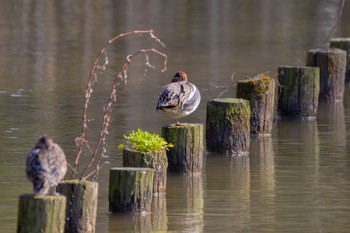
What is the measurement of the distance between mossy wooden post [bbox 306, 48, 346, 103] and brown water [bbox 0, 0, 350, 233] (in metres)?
0.32

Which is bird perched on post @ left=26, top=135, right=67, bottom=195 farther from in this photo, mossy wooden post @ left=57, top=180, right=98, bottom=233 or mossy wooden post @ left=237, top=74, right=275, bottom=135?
mossy wooden post @ left=237, top=74, right=275, bottom=135

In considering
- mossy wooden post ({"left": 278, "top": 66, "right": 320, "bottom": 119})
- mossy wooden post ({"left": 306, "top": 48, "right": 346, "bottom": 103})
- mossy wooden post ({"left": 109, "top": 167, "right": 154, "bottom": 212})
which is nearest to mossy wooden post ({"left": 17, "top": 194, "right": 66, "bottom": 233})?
mossy wooden post ({"left": 109, "top": 167, "right": 154, "bottom": 212})

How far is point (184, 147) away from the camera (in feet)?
45.9

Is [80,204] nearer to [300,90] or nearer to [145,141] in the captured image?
[145,141]

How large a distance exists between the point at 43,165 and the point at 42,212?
388 millimetres

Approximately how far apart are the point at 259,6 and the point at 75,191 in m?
27.4

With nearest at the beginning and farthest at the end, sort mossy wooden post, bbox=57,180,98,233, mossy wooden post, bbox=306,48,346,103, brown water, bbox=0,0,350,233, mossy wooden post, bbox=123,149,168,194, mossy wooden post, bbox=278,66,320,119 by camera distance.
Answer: mossy wooden post, bbox=57,180,98,233 → brown water, bbox=0,0,350,233 → mossy wooden post, bbox=123,149,168,194 → mossy wooden post, bbox=278,66,320,119 → mossy wooden post, bbox=306,48,346,103

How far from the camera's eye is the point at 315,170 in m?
14.6

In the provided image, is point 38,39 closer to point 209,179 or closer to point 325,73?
point 325,73

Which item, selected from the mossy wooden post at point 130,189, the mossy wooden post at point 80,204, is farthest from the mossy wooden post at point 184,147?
the mossy wooden post at point 80,204

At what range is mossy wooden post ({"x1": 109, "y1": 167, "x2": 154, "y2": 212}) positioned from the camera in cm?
1186

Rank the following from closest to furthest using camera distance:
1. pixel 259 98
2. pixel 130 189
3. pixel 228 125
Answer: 1. pixel 130 189
2. pixel 228 125
3. pixel 259 98

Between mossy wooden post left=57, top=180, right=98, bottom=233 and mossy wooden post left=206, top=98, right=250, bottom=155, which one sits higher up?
mossy wooden post left=206, top=98, right=250, bottom=155

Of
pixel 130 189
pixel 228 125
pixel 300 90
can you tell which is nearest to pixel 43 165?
pixel 130 189
